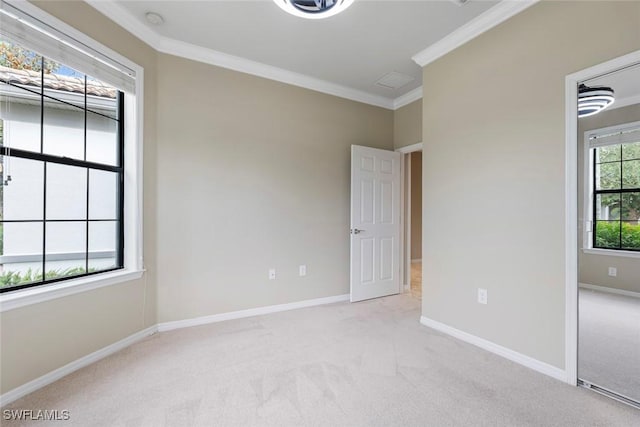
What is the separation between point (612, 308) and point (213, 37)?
3.72 meters

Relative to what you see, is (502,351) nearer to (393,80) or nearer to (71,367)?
(393,80)

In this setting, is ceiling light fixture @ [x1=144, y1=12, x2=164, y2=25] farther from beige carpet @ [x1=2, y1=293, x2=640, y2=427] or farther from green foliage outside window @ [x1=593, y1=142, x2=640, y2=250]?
→ green foliage outside window @ [x1=593, y1=142, x2=640, y2=250]

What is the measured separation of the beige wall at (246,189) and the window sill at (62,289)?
375mm

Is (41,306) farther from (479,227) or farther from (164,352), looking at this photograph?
(479,227)

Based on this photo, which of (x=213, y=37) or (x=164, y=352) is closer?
(x=164, y=352)

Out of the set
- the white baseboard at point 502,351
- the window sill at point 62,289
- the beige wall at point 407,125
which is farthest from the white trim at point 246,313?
the beige wall at point 407,125

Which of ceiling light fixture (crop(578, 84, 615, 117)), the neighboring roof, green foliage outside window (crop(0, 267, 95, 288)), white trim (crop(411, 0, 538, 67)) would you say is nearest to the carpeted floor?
ceiling light fixture (crop(578, 84, 615, 117))

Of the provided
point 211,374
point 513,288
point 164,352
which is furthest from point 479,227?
point 164,352

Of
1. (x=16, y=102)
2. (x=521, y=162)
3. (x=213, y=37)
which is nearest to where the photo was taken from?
(x=16, y=102)

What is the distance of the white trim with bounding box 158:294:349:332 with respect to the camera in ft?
9.23

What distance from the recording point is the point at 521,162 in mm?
2217

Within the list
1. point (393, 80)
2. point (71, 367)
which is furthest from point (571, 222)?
point (71, 367)

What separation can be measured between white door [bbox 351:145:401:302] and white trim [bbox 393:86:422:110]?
700mm

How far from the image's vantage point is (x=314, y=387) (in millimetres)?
1879
